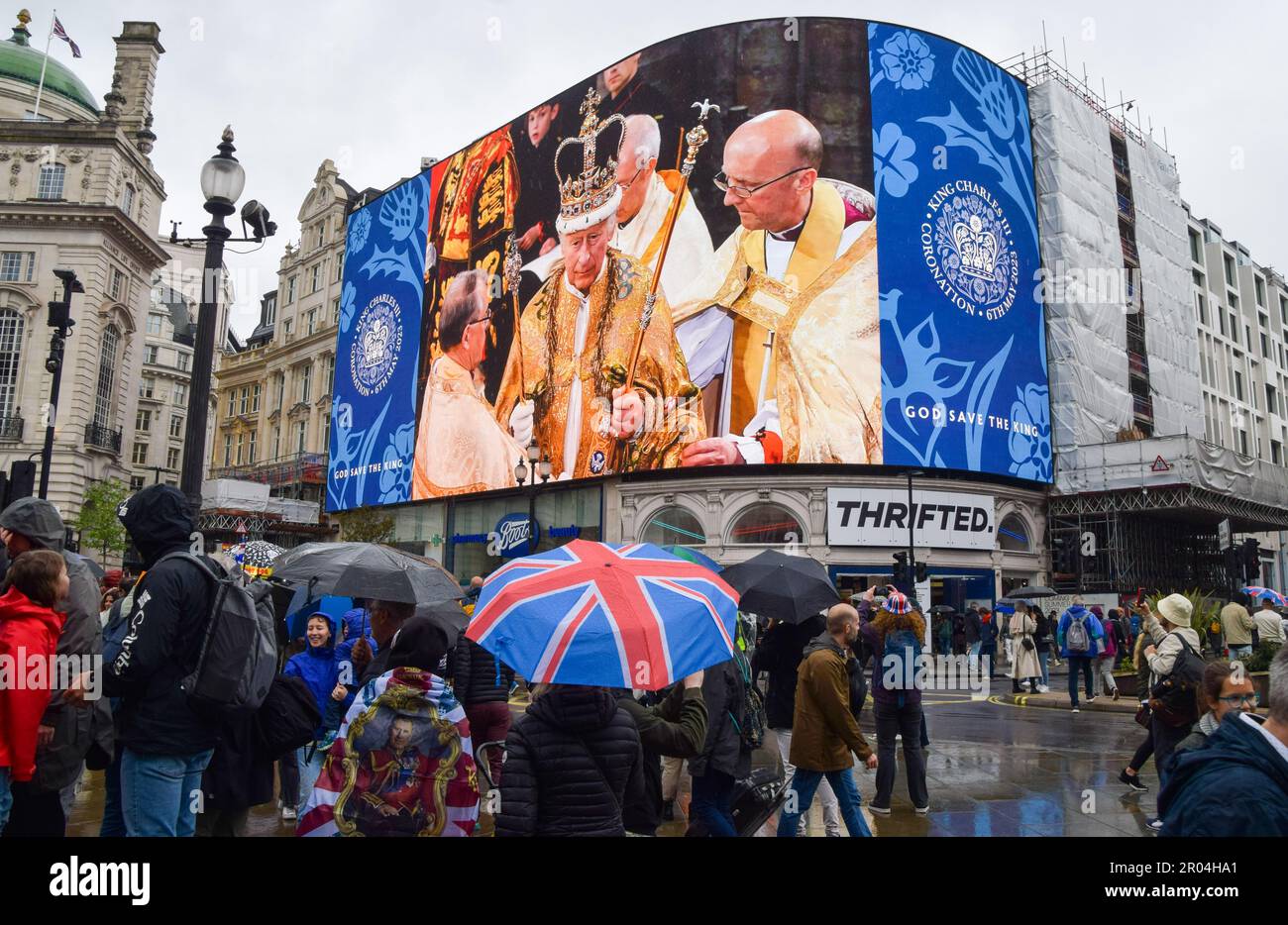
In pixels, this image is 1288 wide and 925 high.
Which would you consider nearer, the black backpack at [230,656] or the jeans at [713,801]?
the black backpack at [230,656]

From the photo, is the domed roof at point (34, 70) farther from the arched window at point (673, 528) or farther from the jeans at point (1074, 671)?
the jeans at point (1074, 671)

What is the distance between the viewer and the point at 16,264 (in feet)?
143

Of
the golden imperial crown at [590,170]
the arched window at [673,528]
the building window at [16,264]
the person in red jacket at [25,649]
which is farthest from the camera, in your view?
the building window at [16,264]

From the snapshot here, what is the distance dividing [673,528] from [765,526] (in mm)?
3875

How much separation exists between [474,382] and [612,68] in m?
15.4

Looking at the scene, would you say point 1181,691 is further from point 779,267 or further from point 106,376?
point 106,376

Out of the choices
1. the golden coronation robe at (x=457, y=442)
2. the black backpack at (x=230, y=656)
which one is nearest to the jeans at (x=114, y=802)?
the black backpack at (x=230, y=656)

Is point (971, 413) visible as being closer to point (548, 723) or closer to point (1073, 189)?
point (1073, 189)

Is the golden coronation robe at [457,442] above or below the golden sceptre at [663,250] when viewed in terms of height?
below

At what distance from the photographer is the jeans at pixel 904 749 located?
Result: 27.7 ft

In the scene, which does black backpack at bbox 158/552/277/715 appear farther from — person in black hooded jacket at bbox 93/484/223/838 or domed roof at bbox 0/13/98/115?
domed roof at bbox 0/13/98/115

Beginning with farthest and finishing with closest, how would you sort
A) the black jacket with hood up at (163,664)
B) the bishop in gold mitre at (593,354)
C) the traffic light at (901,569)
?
the bishop in gold mitre at (593,354), the traffic light at (901,569), the black jacket with hood up at (163,664)

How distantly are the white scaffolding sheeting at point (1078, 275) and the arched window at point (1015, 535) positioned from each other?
3618 millimetres

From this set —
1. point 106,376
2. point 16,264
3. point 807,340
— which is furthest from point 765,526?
point 16,264
